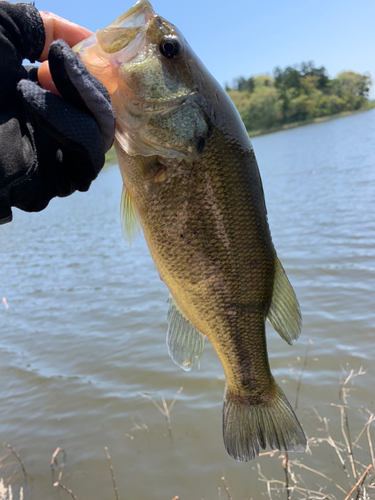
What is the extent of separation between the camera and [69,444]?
13.5ft

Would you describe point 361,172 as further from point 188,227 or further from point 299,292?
point 188,227

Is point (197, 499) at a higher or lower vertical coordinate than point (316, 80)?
lower

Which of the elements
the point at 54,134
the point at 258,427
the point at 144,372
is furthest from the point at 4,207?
the point at 144,372

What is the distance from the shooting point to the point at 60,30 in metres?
1.67

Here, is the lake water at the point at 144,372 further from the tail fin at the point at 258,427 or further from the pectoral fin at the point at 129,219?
the pectoral fin at the point at 129,219

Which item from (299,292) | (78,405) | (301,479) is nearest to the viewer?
(301,479)

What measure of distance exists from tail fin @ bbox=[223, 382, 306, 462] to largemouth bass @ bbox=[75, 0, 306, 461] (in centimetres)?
2

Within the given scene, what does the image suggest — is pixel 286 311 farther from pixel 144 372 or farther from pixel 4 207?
pixel 144 372

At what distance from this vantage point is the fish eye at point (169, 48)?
5.68 ft

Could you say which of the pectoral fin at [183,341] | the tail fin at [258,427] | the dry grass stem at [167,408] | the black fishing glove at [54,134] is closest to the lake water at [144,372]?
the dry grass stem at [167,408]

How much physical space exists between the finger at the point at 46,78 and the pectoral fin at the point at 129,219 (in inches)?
22.2

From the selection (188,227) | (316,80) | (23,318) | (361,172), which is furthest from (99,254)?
(316,80)

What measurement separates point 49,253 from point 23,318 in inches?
206

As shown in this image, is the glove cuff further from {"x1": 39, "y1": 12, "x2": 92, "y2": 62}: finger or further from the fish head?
{"x1": 39, "y1": 12, "x2": 92, "y2": 62}: finger
